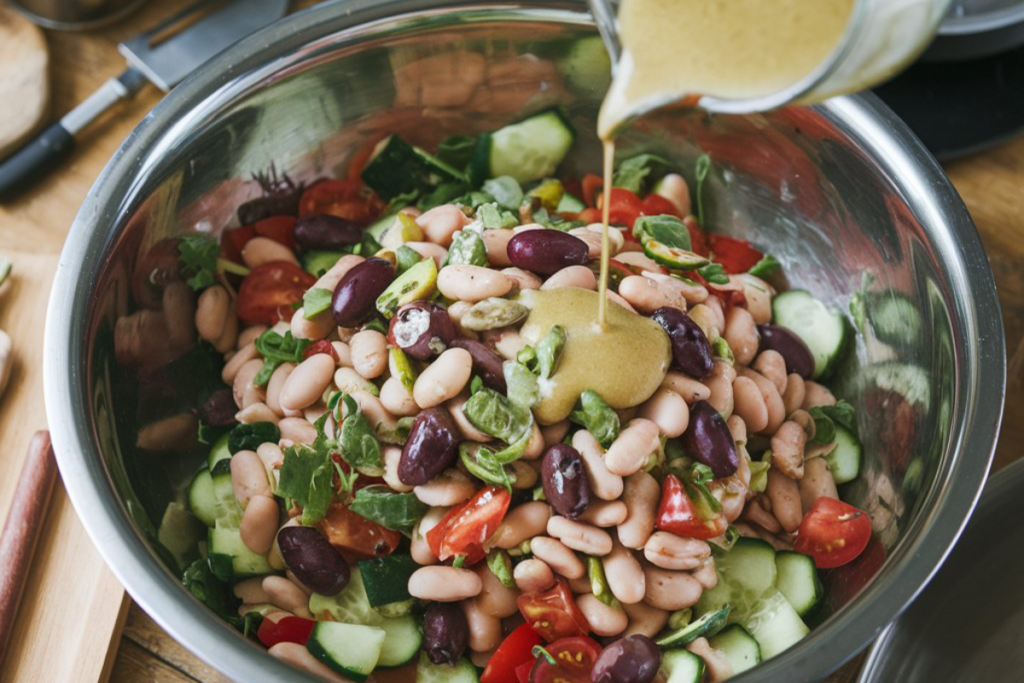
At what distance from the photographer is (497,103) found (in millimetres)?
1604

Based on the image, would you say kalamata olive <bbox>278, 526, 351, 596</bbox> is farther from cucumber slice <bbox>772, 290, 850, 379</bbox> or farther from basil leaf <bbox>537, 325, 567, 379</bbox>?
cucumber slice <bbox>772, 290, 850, 379</bbox>

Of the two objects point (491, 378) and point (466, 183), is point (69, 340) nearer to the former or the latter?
point (491, 378)

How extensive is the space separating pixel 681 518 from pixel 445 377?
32cm

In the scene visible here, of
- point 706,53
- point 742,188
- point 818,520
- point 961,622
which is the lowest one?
point 961,622

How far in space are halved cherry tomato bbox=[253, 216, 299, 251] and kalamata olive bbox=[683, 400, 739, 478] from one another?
2.29 feet

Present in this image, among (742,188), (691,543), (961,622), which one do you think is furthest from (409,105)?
(961,622)

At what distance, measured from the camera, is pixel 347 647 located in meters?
1.20

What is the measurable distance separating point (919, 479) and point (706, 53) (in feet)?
1.98

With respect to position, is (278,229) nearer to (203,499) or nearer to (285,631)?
(203,499)

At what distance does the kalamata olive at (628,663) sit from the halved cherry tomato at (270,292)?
2.18 feet

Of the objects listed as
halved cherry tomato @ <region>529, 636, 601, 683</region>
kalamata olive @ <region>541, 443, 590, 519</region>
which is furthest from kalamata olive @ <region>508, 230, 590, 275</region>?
halved cherry tomato @ <region>529, 636, 601, 683</region>

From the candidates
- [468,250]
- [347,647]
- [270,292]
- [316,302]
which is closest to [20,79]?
[270,292]

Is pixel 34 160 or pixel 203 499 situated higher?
pixel 34 160

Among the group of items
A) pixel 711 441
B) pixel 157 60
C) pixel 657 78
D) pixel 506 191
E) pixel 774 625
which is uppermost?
pixel 657 78
